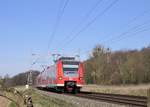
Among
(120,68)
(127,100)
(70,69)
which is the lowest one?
(127,100)

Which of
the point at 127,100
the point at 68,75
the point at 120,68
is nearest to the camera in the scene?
the point at 127,100

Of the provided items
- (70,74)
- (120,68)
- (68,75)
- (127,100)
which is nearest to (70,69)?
(70,74)

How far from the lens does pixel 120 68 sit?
305 ft

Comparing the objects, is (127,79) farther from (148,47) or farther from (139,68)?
(148,47)

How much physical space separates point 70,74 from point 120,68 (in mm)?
56943

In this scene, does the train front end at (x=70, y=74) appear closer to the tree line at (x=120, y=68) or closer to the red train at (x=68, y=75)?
the red train at (x=68, y=75)

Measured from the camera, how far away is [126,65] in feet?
300

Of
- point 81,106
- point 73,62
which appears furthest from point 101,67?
point 81,106

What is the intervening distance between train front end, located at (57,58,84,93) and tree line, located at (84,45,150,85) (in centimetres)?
4137

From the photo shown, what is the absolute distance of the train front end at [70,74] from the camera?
3672cm

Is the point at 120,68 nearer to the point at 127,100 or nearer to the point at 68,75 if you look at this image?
the point at 68,75

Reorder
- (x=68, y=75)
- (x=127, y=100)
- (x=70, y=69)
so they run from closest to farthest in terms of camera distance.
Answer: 1. (x=127, y=100)
2. (x=68, y=75)
3. (x=70, y=69)

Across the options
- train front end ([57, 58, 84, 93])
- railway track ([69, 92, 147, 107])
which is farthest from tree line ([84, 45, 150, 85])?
railway track ([69, 92, 147, 107])

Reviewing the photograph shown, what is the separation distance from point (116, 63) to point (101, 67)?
13.4 ft
